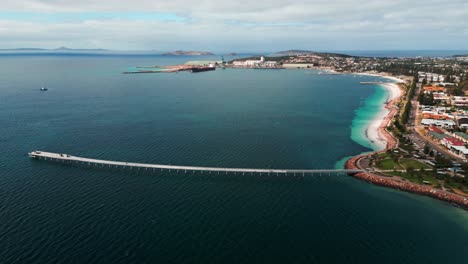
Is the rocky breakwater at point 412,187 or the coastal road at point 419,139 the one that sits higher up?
the coastal road at point 419,139

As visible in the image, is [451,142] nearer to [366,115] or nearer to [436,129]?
[436,129]

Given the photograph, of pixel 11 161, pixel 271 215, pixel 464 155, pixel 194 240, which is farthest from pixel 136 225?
pixel 464 155

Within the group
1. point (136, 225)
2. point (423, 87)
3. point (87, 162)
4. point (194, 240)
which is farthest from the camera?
point (423, 87)

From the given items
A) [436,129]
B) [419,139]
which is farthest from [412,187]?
[436,129]

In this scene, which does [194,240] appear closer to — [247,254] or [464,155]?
[247,254]

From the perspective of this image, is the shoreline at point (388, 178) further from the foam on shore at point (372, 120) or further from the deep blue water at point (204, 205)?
the deep blue water at point (204, 205)

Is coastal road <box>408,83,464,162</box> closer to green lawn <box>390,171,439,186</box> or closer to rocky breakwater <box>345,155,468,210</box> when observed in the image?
green lawn <box>390,171,439,186</box>

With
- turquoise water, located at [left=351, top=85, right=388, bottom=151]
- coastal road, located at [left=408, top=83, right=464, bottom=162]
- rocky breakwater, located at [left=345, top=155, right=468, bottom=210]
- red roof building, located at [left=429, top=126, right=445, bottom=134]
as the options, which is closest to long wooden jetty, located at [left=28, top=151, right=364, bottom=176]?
rocky breakwater, located at [left=345, top=155, right=468, bottom=210]

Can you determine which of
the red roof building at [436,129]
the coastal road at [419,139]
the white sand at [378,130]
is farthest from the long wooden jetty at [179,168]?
the red roof building at [436,129]
